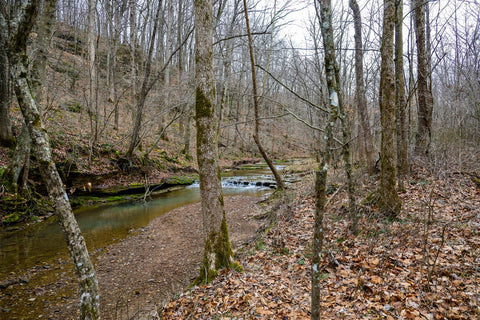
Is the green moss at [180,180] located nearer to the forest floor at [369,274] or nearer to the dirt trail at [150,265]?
the dirt trail at [150,265]

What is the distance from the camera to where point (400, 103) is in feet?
24.4

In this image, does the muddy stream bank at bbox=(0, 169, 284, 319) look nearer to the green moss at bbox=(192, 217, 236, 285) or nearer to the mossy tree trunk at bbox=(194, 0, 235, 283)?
the green moss at bbox=(192, 217, 236, 285)

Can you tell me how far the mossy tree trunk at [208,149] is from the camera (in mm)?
4727

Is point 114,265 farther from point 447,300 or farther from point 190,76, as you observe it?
point 190,76

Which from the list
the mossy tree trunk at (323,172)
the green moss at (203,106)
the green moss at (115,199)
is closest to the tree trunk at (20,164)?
the green moss at (115,199)

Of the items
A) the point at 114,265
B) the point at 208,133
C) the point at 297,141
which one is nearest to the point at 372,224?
the point at 208,133

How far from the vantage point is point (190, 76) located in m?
13.9

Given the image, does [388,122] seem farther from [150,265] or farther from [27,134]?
[27,134]

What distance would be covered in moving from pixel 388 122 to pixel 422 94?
14.5 ft

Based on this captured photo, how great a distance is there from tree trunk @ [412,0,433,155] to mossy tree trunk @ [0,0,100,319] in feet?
32.3

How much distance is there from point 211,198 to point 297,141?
27.3 m

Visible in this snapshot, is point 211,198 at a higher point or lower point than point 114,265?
higher

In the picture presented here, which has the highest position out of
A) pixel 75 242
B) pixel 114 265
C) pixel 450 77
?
pixel 450 77

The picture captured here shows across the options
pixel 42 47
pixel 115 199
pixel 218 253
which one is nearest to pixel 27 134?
pixel 42 47
